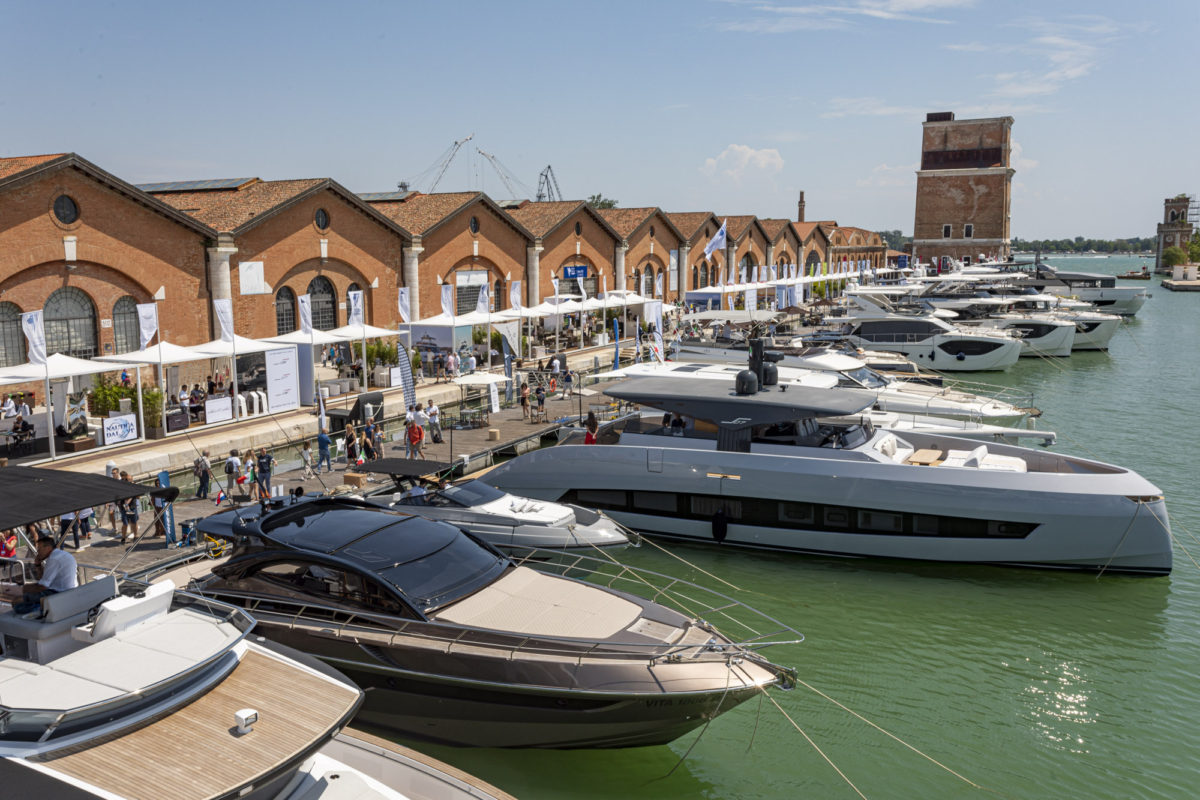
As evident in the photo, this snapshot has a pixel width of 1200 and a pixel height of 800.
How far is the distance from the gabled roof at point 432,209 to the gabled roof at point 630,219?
10977 millimetres

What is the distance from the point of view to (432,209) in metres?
41.9

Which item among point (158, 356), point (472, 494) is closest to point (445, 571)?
point (472, 494)

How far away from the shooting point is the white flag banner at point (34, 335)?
21.1 m

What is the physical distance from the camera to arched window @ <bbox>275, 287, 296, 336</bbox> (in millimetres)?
34000

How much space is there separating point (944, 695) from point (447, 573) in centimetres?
676

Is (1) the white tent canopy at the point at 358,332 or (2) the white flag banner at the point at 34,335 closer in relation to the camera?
A: (2) the white flag banner at the point at 34,335

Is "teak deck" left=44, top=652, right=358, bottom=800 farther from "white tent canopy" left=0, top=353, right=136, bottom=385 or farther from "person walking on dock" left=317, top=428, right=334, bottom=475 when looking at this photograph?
"white tent canopy" left=0, top=353, right=136, bottom=385

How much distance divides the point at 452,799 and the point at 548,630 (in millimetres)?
2753

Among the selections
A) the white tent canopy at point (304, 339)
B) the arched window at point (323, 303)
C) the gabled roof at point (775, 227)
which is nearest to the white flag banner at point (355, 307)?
the white tent canopy at point (304, 339)

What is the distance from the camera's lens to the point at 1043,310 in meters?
53.8

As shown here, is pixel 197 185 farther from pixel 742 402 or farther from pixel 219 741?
pixel 219 741

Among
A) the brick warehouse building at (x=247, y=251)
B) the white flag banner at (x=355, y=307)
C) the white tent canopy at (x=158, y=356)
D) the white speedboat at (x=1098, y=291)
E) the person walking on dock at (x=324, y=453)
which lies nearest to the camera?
the person walking on dock at (x=324, y=453)

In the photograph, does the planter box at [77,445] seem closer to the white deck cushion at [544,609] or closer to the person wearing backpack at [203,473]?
the person wearing backpack at [203,473]

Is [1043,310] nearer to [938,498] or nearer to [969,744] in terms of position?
[938,498]
